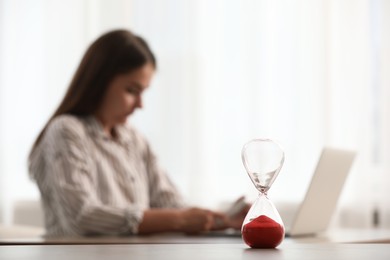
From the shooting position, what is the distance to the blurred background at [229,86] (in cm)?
375

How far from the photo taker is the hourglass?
1.21 meters

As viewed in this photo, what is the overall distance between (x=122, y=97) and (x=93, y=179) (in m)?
0.31

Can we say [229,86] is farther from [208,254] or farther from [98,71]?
[208,254]

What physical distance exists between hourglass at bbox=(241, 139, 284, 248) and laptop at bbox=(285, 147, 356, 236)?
65 cm

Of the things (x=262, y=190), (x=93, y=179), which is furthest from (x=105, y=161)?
(x=262, y=190)

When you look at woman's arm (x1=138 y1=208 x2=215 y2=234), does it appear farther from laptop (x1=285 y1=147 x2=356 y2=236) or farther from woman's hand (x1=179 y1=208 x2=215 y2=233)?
laptop (x1=285 y1=147 x2=356 y2=236)

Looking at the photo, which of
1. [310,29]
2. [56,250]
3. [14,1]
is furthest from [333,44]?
[56,250]

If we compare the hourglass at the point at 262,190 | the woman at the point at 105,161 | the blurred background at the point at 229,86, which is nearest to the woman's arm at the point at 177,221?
the woman at the point at 105,161

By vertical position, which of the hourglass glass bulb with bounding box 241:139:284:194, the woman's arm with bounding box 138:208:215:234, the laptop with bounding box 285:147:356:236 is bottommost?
the woman's arm with bounding box 138:208:215:234

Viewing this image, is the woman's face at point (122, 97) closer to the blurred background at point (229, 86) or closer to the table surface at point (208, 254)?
the blurred background at point (229, 86)

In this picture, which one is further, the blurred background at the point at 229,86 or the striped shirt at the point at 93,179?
the blurred background at the point at 229,86

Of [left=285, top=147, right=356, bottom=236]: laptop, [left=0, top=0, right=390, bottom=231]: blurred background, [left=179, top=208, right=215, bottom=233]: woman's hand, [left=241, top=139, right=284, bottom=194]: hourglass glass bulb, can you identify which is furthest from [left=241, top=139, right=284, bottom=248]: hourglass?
[left=0, top=0, right=390, bottom=231]: blurred background

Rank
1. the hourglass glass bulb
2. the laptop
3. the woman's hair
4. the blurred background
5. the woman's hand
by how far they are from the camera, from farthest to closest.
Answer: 1. the blurred background
2. the woman's hair
3. the woman's hand
4. the laptop
5. the hourglass glass bulb

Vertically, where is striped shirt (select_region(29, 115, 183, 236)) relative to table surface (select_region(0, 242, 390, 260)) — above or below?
below
